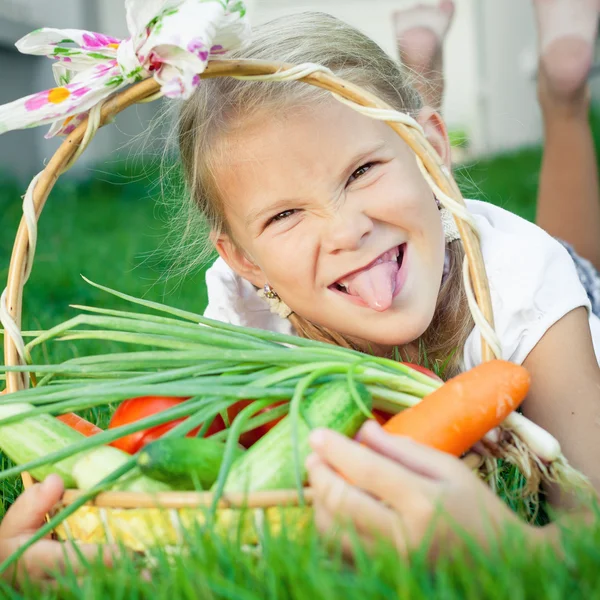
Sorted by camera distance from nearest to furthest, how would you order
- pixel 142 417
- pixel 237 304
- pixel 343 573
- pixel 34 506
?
pixel 343 573
pixel 34 506
pixel 142 417
pixel 237 304

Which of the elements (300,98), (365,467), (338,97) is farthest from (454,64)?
(365,467)

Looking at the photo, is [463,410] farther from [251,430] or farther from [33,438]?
[33,438]

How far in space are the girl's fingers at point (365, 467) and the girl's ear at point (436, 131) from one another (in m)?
1.05

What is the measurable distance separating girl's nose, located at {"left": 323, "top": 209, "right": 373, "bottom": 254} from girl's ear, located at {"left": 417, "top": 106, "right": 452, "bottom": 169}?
0.35m

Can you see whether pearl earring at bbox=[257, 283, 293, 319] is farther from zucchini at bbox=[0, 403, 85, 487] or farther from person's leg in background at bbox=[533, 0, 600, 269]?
person's leg in background at bbox=[533, 0, 600, 269]

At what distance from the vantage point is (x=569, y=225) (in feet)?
9.33

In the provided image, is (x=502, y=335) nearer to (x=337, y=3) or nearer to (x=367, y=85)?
(x=367, y=85)

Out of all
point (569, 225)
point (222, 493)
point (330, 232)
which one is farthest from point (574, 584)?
point (569, 225)

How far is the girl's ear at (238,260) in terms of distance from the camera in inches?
80.4

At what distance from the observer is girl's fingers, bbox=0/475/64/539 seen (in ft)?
3.72

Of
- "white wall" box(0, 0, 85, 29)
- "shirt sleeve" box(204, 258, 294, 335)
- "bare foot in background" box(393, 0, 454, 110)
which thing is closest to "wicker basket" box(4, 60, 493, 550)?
"shirt sleeve" box(204, 258, 294, 335)

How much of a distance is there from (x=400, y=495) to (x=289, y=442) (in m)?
0.20

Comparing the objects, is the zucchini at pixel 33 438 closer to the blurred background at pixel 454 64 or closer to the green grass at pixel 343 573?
the green grass at pixel 343 573

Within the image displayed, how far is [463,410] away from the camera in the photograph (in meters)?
1.11
